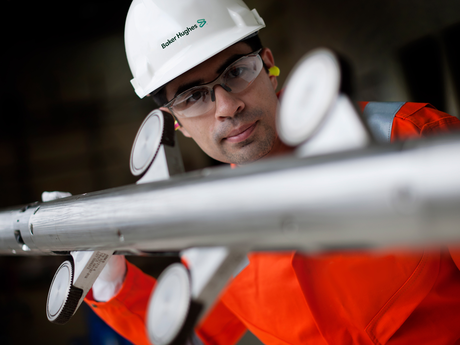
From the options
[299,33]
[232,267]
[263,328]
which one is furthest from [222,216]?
[299,33]

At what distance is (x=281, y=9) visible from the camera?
77.8 inches

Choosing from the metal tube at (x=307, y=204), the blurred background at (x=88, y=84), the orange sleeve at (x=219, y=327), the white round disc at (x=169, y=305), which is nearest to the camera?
the metal tube at (x=307, y=204)

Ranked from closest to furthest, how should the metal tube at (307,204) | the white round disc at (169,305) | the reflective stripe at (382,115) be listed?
the metal tube at (307,204)
the white round disc at (169,305)
the reflective stripe at (382,115)

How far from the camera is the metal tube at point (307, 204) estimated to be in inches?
7.8

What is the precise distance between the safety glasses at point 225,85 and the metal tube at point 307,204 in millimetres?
558

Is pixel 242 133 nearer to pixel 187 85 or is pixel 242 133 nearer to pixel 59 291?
pixel 187 85

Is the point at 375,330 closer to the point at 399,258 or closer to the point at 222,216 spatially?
the point at 399,258

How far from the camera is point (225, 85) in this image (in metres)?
0.85

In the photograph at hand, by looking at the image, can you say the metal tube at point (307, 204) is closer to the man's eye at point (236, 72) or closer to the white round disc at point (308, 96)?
the white round disc at point (308, 96)

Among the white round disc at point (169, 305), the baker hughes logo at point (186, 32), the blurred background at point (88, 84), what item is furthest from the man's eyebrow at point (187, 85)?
the blurred background at point (88, 84)

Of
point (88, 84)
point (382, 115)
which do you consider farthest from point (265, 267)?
point (88, 84)

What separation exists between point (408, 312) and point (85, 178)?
7.50ft

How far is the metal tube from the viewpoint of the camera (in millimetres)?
199

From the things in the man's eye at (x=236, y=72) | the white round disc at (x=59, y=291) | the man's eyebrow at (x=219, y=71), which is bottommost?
the white round disc at (x=59, y=291)
